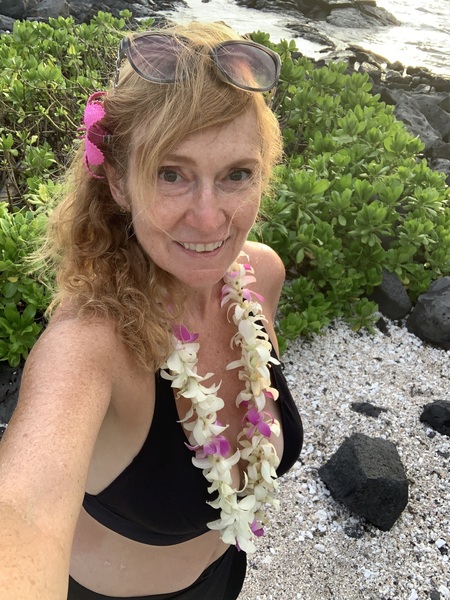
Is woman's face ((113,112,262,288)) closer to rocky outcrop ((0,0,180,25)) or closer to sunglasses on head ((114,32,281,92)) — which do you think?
sunglasses on head ((114,32,281,92))

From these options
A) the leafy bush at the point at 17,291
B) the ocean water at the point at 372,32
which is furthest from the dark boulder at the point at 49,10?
the leafy bush at the point at 17,291

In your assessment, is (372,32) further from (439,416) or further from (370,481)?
(370,481)

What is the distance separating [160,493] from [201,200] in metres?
0.82

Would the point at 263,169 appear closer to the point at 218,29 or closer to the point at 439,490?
the point at 218,29

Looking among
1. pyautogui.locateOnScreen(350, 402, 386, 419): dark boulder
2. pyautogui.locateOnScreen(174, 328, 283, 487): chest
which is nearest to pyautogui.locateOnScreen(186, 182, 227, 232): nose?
pyautogui.locateOnScreen(174, 328, 283, 487): chest

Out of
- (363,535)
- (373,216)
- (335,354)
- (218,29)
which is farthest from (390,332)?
(218,29)

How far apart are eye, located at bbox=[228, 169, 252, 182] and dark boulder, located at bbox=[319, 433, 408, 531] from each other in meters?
2.01

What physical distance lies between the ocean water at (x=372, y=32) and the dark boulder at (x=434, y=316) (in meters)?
10.9

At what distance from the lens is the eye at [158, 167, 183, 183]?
143 centimetres

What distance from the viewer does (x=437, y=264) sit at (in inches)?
182

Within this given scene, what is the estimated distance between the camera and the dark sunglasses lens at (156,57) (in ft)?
4.50

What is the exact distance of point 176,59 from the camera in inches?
54.7

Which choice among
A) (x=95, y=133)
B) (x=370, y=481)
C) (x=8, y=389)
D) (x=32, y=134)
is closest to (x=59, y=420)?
(x=95, y=133)

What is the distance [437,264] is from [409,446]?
171cm
